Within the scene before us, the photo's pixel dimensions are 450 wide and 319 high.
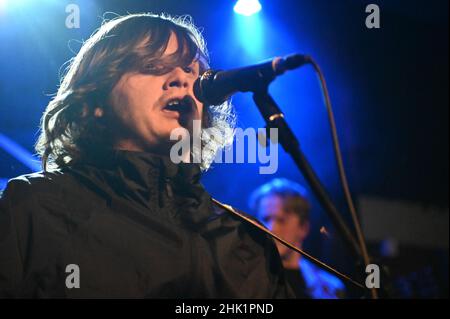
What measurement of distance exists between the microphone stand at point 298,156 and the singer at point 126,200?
1.65ft

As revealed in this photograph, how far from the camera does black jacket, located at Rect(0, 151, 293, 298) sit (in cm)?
135

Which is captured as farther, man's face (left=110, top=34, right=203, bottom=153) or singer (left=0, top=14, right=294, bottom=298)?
man's face (left=110, top=34, right=203, bottom=153)

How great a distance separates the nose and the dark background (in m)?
0.69

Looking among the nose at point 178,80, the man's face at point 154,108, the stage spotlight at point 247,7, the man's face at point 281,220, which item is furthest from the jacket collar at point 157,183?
the man's face at point 281,220

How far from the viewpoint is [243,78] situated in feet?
4.28

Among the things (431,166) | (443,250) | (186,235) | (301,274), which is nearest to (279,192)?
(301,274)

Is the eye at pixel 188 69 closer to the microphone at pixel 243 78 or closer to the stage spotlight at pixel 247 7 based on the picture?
the microphone at pixel 243 78

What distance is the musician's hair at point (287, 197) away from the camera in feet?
11.7

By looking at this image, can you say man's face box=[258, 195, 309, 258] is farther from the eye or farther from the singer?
the eye

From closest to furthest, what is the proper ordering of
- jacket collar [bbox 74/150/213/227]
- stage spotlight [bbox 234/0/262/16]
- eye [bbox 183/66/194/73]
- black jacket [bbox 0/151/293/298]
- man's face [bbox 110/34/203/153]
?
black jacket [bbox 0/151/293/298], jacket collar [bbox 74/150/213/227], man's face [bbox 110/34/203/153], eye [bbox 183/66/194/73], stage spotlight [bbox 234/0/262/16]

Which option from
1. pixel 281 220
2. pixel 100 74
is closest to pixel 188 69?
pixel 100 74

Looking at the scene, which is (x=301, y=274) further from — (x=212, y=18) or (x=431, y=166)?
(x=431, y=166)

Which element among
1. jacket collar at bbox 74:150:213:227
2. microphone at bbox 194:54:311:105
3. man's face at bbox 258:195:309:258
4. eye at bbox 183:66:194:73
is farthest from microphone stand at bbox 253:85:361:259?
man's face at bbox 258:195:309:258

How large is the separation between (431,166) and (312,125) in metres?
1.96
